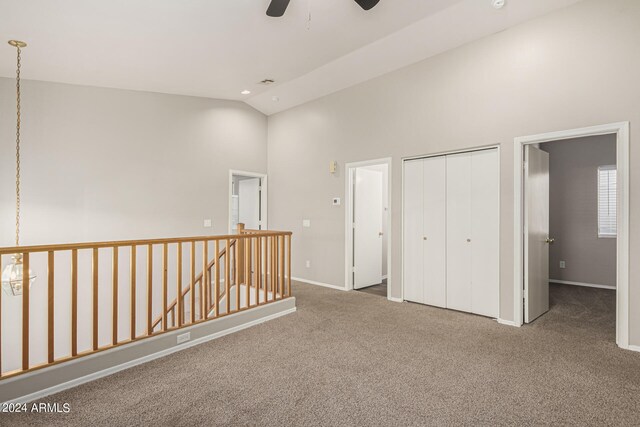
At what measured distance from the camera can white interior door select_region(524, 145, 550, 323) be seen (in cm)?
376

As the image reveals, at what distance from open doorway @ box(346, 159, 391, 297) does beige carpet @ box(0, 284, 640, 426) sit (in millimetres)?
1720

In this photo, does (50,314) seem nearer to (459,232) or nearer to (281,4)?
(281,4)

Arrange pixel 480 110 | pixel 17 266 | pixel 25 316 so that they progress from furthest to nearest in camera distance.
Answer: pixel 480 110, pixel 17 266, pixel 25 316

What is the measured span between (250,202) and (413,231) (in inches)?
154

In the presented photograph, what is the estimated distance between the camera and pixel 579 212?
5938mm

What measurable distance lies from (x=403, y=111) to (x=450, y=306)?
8.88 feet

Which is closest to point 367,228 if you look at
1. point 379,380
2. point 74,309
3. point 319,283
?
point 319,283

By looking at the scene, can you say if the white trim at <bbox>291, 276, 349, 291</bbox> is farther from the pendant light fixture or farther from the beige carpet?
the pendant light fixture

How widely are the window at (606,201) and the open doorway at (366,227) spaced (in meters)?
3.71

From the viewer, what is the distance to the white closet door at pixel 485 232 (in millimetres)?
3871

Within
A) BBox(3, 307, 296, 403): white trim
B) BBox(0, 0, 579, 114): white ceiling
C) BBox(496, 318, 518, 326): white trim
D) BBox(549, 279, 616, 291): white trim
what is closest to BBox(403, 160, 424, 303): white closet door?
BBox(496, 318, 518, 326): white trim

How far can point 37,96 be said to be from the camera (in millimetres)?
4352

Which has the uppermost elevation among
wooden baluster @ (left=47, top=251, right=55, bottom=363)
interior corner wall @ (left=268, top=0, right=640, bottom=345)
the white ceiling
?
the white ceiling

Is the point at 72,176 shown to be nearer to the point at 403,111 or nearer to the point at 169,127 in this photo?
the point at 169,127
